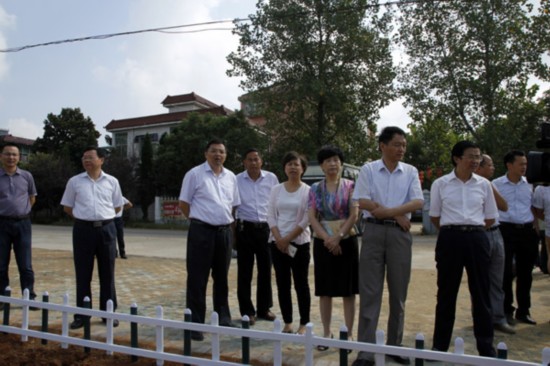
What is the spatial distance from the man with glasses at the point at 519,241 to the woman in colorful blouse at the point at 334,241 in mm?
2220

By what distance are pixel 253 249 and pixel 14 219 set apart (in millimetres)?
2944

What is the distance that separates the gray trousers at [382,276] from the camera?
149 inches

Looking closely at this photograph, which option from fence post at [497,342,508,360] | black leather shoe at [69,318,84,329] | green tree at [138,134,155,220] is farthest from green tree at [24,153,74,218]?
fence post at [497,342,508,360]

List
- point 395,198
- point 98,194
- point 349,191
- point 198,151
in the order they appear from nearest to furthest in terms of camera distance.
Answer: point 395,198 → point 349,191 → point 98,194 → point 198,151

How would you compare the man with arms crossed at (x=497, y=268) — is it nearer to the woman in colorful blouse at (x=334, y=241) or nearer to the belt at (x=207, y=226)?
the woman in colorful blouse at (x=334, y=241)

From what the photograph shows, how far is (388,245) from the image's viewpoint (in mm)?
3797

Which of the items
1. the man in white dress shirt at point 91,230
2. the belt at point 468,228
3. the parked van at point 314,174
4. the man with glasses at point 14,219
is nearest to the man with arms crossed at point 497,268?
the belt at point 468,228

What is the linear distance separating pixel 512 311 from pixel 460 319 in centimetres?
59

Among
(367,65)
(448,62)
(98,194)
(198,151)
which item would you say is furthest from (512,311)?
(198,151)

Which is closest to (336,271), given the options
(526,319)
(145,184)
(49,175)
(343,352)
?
(343,352)

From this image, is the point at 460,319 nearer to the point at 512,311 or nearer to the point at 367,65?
the point at 512,311

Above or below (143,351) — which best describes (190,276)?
above

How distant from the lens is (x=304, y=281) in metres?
4.55

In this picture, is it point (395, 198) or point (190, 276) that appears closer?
point (395, 198)
